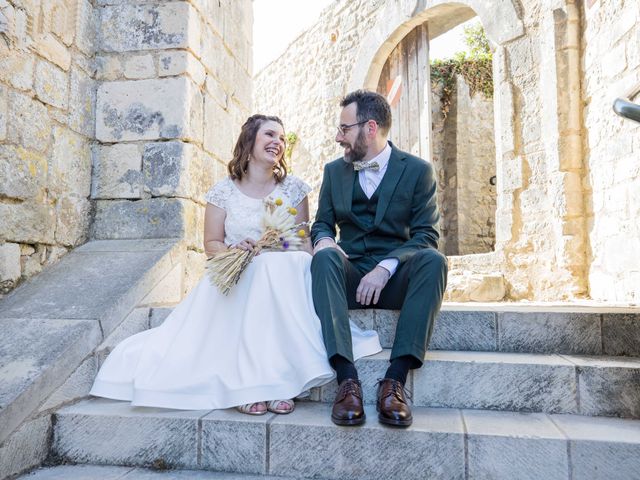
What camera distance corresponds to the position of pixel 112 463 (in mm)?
1704

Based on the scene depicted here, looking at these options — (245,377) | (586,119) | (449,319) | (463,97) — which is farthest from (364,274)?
(463,97)

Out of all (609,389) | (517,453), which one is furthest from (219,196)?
(609,389)

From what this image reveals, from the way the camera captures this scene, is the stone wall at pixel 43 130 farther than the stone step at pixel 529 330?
Yes

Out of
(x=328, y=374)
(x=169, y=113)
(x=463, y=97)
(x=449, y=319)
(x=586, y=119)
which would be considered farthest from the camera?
(x=463, y=97)

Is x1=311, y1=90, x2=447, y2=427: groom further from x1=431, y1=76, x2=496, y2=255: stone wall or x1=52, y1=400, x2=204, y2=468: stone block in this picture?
x1=431, y1=76, x2=496, y2=255: stone wall

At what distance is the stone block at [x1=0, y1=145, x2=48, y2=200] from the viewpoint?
91.1 inches

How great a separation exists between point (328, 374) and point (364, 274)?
68 cm

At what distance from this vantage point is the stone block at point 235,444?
161cm

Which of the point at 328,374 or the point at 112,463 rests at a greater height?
the point at 328,374

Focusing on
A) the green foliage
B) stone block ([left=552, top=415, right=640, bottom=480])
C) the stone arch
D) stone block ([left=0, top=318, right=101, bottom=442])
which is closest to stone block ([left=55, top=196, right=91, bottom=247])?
stone block ([left=0, top=318, right=101, bottom=442])

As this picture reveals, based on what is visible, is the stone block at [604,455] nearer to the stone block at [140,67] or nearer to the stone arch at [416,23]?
the stone block at [140,67]

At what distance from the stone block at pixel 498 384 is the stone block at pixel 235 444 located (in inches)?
24.4

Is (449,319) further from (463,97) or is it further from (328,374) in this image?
(463,97)

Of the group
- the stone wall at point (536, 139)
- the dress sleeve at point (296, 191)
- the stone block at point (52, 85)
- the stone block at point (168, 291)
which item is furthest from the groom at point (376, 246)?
the stone wall at point (536, 139)
